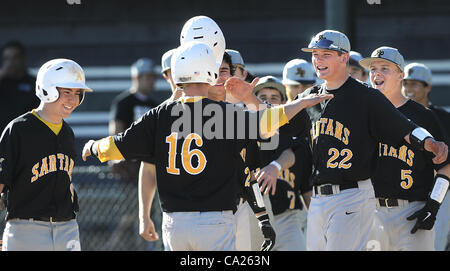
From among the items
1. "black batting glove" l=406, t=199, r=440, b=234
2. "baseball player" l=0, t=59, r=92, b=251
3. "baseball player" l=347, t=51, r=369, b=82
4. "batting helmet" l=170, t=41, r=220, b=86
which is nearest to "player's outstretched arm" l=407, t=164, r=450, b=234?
"black batting glove" l=406, t=199, r=440, b=234

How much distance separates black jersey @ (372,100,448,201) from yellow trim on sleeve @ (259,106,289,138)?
70.5 inches

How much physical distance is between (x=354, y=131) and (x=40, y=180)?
2184mm

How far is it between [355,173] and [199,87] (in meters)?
1.38

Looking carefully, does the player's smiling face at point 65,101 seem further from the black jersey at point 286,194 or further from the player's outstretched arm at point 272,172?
the black jersey at point 286,194

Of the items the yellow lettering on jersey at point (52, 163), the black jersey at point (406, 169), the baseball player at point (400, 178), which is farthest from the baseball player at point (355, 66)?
the yellow lettering on jersey at point (52, 163)

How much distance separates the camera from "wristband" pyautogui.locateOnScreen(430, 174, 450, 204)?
732 cm

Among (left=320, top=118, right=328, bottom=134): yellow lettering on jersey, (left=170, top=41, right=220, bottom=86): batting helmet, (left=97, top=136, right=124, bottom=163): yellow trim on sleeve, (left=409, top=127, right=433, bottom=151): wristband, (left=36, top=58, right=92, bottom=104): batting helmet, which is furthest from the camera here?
(left=320, top=118, right=328, bottom=134): yellow lettering on jersey

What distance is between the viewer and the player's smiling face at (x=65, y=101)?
667 centimetres

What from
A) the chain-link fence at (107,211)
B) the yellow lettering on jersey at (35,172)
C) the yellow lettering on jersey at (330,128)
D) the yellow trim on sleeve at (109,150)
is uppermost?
the yellow lettering on jersey at (330,128)

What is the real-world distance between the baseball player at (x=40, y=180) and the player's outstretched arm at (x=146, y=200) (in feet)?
2.15

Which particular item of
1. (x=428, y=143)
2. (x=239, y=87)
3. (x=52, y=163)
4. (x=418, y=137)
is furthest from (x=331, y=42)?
(x=52, y=163)

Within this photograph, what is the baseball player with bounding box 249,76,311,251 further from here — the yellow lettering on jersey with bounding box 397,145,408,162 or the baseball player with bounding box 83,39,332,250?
the baseball player with bounding box 83,39,332,250

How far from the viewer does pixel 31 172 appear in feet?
21.1
